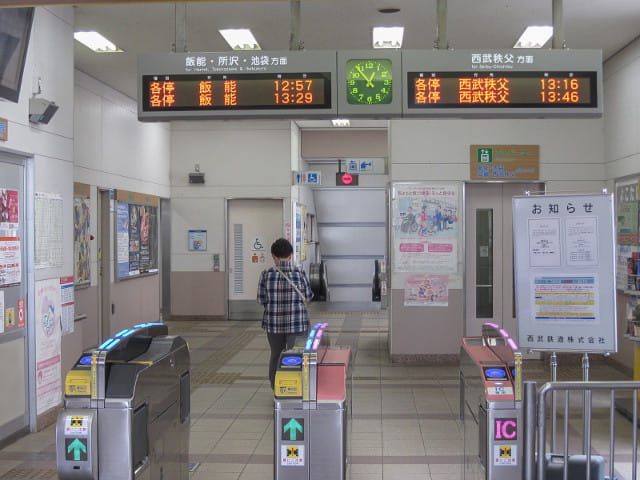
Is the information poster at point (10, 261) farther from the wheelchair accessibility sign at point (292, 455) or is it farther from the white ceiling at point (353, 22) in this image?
the wheelchair accessibility sign at point (292, 455)

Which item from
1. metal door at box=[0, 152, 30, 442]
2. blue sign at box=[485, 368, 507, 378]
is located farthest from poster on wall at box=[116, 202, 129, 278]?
blue sign at box=[485, 368, 507, 378]

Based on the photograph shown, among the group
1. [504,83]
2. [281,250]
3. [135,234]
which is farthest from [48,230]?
[135,234]

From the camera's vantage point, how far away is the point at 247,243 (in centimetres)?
1307

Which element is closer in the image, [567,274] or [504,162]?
[567,274]

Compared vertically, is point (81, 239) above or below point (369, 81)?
below

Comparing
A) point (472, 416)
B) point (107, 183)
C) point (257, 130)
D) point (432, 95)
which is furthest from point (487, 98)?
point (257, 130)

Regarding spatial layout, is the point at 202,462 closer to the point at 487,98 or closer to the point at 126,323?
the point at 487,98

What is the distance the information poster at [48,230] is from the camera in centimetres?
582

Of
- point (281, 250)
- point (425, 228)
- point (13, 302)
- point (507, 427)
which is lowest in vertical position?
point (507, 427)

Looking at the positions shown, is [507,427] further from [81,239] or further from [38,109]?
[81,239]

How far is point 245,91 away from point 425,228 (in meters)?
4.10

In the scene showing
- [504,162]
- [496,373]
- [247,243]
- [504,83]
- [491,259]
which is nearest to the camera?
[496,373]

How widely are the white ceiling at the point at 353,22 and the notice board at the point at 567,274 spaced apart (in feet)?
9.58

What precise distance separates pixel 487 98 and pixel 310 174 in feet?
26.2
